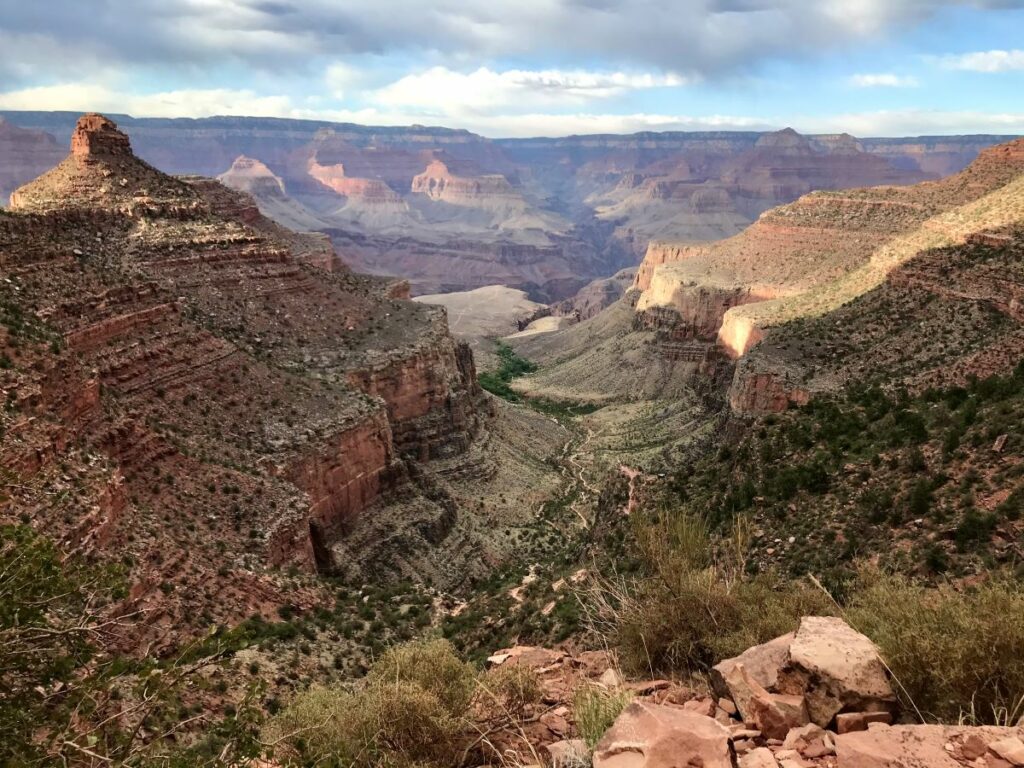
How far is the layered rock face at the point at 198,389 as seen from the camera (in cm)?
2178

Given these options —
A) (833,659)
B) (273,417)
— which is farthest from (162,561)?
(833,659)

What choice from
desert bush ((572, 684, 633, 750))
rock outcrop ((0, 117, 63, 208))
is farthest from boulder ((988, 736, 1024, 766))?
rock outcrop ((0, 117, 63, 208))

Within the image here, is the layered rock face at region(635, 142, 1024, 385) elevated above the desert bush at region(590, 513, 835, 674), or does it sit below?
above

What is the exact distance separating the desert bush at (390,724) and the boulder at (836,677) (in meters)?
4.89

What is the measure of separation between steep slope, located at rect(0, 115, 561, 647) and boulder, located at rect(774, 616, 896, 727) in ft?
36.9

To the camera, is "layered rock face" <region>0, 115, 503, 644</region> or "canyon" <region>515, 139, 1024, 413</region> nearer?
"layered rock face" <region>0, 115, 503, 644</region>

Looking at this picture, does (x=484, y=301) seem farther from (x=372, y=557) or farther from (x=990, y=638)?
(x=990, y=638)

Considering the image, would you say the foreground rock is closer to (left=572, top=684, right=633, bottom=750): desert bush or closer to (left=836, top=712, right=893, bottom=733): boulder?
(left=836, top=712, right=893, bottom=733): boulder

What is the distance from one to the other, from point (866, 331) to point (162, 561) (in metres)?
34.7

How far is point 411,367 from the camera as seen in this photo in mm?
46688

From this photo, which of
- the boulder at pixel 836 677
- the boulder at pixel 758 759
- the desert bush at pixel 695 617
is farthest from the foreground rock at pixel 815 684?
the desert bush at pixel 695 617

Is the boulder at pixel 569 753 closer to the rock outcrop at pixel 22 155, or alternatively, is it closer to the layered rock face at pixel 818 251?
the layered rock face at pixel 818 251

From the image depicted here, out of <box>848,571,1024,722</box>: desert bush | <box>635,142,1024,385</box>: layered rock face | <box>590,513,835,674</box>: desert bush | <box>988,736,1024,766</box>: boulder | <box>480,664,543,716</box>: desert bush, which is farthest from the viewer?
<box>635,142,1024,385</box>: layered rock face

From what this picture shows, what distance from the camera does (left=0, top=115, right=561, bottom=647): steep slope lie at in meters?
21.6
